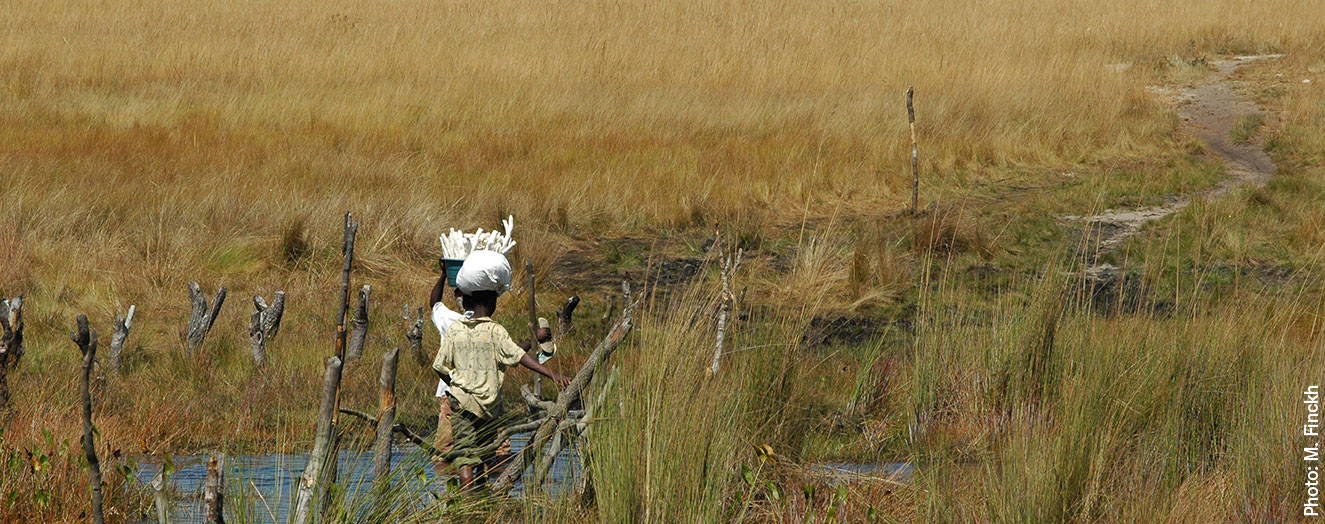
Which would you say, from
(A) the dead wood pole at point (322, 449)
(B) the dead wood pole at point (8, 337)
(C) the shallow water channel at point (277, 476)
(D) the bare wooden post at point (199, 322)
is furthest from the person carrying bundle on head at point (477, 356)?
(D) the bare wooden post at point (199, 322)

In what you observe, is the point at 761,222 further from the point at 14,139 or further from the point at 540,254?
the point at 14,139

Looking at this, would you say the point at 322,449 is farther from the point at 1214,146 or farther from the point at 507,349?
the point at 1214,146

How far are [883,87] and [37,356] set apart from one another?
1206 centimetres

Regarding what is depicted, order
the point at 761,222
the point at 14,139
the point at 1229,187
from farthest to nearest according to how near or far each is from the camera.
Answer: the point at 1229,187
the point at 14,139
the point at 761,222

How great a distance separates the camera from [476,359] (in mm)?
4480

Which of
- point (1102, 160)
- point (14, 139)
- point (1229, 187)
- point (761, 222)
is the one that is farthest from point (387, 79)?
point (1229, 187)

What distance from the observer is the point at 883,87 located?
55.6 feet

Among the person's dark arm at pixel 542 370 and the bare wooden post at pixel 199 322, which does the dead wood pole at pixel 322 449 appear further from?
the bare wooden post at pixel 199 322

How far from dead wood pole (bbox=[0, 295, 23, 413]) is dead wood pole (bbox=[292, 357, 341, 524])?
2320mm

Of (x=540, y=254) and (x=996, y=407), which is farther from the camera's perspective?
(x=540, y=254)

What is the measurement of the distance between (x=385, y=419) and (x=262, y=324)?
12.4 ft

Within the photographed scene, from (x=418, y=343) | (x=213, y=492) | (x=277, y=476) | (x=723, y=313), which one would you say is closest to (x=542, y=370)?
(x=723, y=313)

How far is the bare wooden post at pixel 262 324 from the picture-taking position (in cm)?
662

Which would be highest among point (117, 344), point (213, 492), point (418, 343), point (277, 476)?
point (213, 492)
